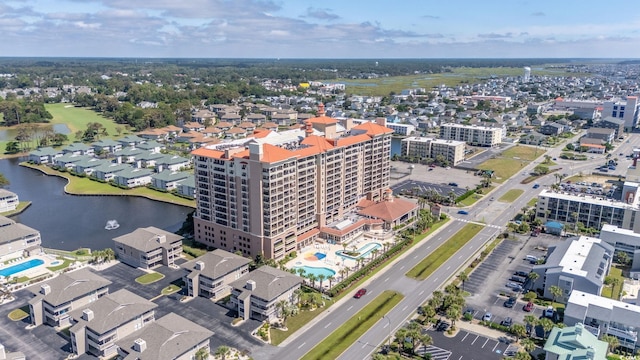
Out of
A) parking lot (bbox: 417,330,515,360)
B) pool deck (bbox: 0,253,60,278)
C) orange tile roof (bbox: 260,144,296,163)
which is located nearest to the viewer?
parking lot (bbox: 417,330,515,360)

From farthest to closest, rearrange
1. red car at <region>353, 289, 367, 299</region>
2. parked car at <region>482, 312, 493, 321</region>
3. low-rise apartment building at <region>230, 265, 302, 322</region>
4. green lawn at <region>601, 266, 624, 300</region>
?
green lawn at <region>601, 266, 624, 300</region>, red car at <region>353, 289, 367, 299</region>, parked car at <region>482, 312, 493, 321</region>, low-rise apartment building at <region>230, 265, 302, 322</region>

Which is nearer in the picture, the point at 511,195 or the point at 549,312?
the point at 549,312

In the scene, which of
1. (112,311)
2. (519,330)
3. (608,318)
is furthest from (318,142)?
(608,318)

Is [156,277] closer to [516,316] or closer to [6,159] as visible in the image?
[516,316]

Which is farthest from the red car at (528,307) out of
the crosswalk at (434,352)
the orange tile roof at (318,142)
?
the orange tile roof at (318,142)

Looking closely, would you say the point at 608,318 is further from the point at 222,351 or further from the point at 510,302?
the point at 222,351

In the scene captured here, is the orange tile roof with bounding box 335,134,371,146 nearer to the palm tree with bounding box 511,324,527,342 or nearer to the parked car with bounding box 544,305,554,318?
the parked car with bounding box 544,305,554,318

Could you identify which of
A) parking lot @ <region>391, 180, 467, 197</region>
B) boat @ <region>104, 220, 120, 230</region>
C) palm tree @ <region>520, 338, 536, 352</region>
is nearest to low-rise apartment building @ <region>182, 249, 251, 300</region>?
boat @ <region>104, 220, 120, 230</region>

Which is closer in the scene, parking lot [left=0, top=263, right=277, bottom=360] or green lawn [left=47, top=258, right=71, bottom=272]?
parking lot [left=0, top=263, right=277, bottom=360]
